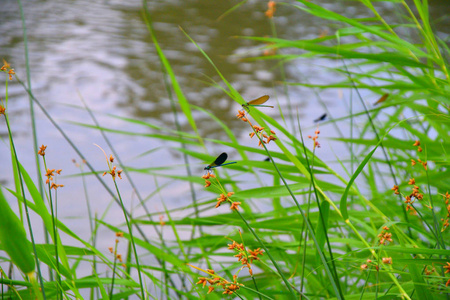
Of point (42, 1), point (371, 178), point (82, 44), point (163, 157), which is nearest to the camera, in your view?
point (371, 178)

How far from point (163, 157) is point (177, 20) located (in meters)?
1.78

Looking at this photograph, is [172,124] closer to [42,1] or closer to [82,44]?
[82,44]

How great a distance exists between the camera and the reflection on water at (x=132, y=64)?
2270 mm

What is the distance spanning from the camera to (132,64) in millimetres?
2939

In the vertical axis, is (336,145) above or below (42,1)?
below

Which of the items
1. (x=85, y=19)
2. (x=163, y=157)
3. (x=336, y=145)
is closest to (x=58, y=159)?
(x=163, y=157)

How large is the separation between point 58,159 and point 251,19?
86.9 inches

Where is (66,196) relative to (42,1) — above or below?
below

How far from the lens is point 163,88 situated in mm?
2711

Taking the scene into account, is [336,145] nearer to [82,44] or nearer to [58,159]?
[58,159]

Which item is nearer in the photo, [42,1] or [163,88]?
[163,88]

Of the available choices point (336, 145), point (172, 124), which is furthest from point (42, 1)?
point (336, 145)

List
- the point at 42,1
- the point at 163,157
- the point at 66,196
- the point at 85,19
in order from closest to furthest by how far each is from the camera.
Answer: the point at 66,196 → the point at 163,157 → the point at 85,19 → the point at 42,1

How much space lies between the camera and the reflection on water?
2270mm
